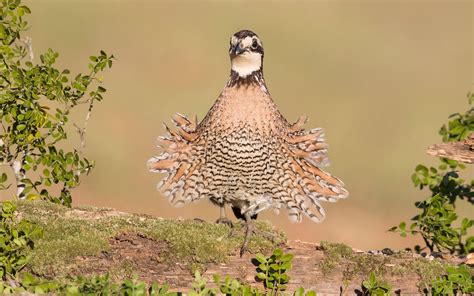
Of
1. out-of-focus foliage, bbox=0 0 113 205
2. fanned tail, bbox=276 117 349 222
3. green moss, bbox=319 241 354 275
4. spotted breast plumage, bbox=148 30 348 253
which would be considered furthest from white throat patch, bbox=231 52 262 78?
green moss, bbox=319 241 354 275

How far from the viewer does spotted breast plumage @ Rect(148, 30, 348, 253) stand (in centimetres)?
895

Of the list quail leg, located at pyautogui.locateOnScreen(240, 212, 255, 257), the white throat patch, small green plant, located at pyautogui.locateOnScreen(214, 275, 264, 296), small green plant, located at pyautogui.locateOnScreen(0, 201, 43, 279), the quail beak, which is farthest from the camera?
the white throat patch

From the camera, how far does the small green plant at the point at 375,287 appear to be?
8.06 metres

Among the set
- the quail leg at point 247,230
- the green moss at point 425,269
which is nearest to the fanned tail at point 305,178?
the quail leg at point 247,230

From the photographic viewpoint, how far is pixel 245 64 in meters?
9.26

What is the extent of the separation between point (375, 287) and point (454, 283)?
0.67 m

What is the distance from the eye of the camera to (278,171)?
357 inches

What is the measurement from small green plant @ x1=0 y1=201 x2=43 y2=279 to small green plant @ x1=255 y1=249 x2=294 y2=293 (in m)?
1.73

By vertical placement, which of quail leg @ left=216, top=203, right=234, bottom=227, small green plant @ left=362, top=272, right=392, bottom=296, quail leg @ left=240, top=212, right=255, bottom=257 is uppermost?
quail leg @ left=216, top=203, right=234, bottom=227

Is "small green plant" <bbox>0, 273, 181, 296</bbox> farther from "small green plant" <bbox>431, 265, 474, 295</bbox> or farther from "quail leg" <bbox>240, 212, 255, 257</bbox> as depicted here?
"small green plant" <bbox>431, 265, 474, 295</bbox>

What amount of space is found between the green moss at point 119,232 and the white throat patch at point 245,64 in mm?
1339

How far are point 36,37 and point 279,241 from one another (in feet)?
57.8

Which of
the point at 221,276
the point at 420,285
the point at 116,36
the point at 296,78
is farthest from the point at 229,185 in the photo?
the point at 116,36

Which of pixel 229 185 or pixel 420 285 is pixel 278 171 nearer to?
pixel 229 185
